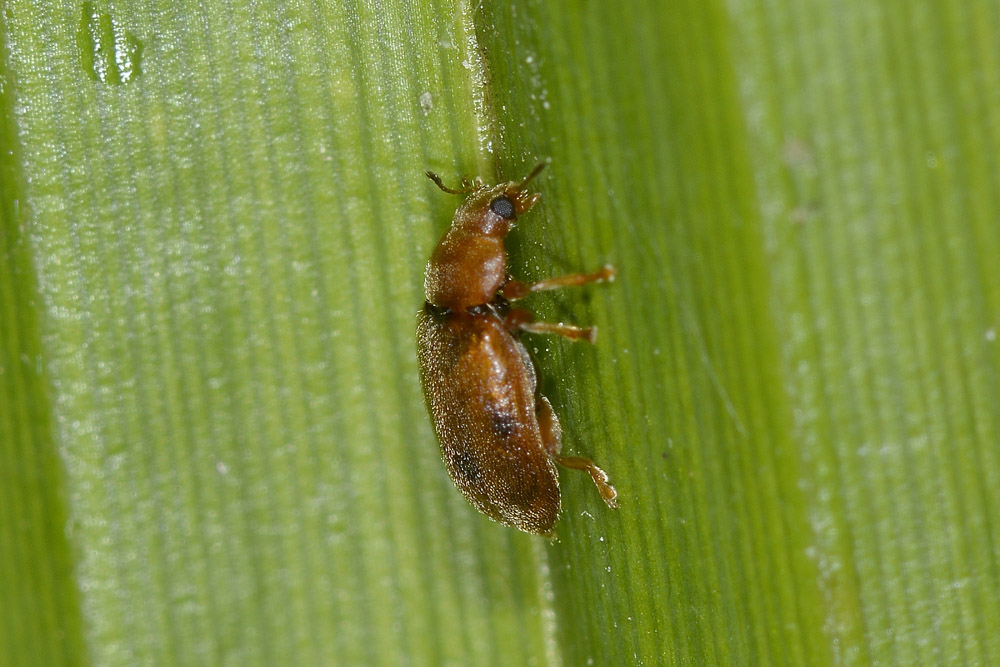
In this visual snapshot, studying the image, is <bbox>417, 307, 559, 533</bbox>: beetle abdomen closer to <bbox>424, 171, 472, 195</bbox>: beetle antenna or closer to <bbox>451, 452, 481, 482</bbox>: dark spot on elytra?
<bbox>451, 452, 481, 482</bbox>: dark spot on elytra

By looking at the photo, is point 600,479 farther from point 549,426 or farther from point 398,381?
point 398,381

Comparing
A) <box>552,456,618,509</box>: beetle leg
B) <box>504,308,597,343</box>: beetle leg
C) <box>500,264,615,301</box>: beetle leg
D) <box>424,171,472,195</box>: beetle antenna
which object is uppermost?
<box>424,171,472,195</box>: beetle antenna

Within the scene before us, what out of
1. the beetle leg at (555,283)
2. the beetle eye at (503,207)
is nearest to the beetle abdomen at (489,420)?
the beetle leg at (555,283)

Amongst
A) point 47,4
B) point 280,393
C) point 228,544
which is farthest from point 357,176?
point 228,544

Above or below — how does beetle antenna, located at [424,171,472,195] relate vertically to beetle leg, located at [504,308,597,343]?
above

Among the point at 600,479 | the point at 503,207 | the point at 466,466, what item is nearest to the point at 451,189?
the point at 503,207

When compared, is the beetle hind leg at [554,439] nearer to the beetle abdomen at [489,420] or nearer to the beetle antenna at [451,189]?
the beetle abdomen at [489,420]

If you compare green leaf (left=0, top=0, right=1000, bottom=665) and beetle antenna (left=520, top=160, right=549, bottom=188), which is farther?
beetle antenna (left=520, top=160, right=549, bottom=188)

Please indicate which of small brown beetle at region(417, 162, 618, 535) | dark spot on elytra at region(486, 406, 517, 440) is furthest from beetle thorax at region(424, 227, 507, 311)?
dark spot on elytra at region(486, 406, 517, 440)
